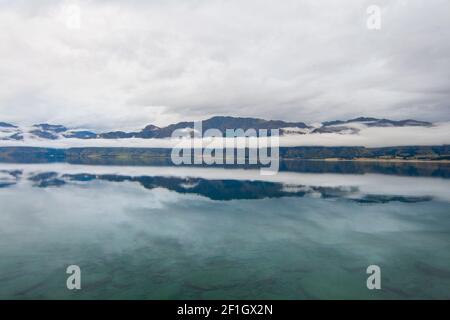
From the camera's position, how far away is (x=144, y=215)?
57.8 meters

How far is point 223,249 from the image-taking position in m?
37.6

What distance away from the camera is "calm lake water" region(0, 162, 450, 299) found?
27.1 meters

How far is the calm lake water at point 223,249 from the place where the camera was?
2712 centimetres

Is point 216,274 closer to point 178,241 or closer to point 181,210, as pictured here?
point 178,241

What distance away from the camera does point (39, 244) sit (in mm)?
38656

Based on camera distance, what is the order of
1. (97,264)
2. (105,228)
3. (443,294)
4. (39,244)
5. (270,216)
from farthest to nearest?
(270,216)
(105,228)
(39,244)
(97,264)
(443,294)
